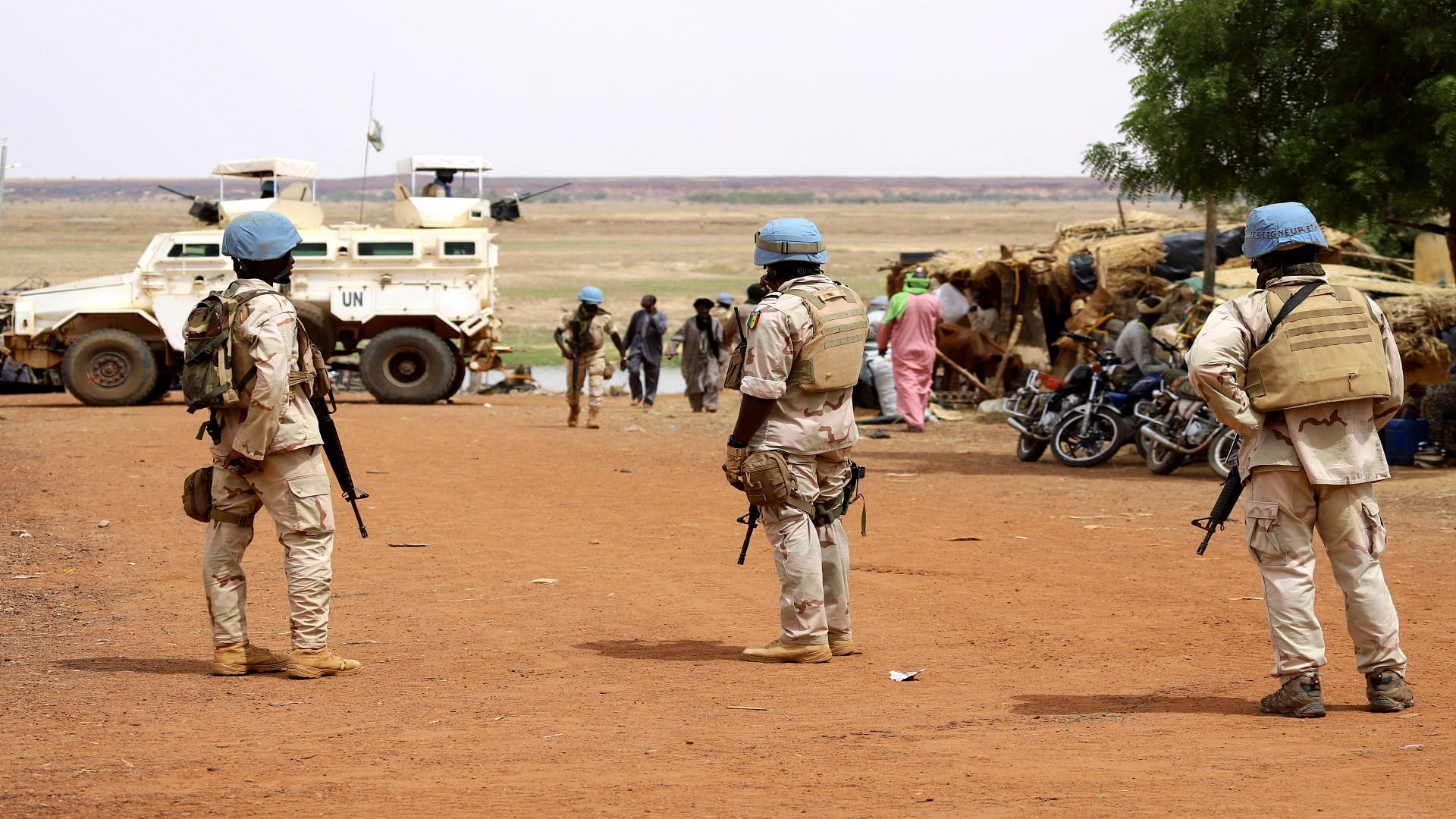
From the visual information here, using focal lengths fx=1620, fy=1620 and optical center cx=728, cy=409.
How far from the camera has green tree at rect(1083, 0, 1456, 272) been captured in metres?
13.0

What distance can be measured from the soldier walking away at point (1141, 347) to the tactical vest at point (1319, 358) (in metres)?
8.73

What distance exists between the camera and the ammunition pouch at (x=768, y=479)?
20.3 feet

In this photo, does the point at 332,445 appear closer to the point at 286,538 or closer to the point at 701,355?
the point at 286,538

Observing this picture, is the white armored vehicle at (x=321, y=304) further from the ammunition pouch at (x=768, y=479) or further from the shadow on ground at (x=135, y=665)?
the ammunition pouch at (x=768, y=479)

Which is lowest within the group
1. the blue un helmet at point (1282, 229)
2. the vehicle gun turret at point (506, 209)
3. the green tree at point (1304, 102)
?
the vehicle gun turret at point (506, 209)

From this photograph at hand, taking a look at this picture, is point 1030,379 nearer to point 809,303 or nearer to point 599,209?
point 809,303

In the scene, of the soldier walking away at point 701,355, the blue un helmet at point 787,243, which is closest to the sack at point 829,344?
the blue un helmet at point 787,243

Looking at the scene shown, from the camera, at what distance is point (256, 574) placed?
8672 mm

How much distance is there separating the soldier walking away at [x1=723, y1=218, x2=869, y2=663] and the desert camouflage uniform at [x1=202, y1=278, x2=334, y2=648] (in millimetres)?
1573

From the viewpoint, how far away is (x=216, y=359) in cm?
578

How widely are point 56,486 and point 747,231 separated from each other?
250 feet

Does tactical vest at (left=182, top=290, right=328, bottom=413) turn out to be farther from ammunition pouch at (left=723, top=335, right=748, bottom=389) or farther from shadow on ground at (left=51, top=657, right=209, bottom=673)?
ammunition pouch at (left=723, top=335, right=748, bottom=389)

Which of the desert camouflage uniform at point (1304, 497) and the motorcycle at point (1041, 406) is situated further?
the motorcycle at point (1041, 406)

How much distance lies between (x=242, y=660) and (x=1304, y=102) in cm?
1101
